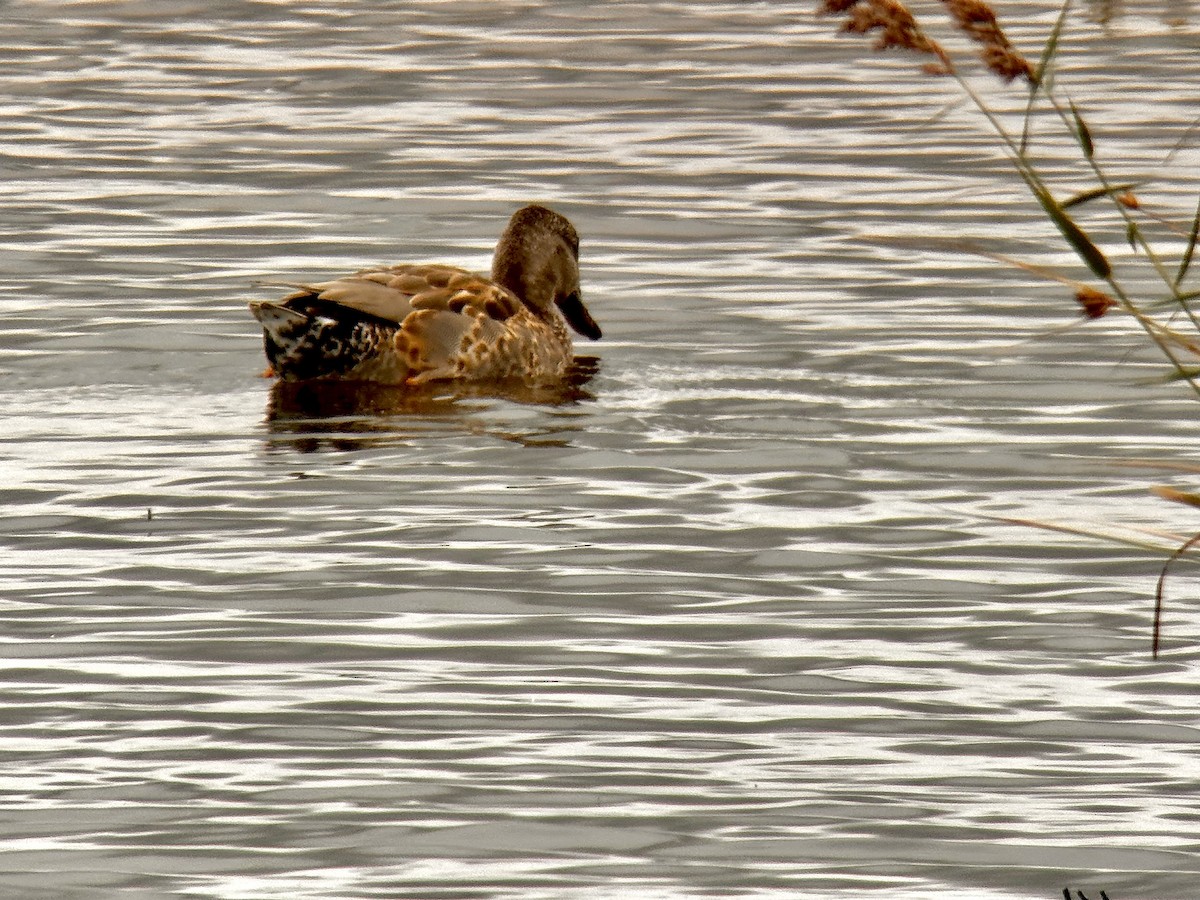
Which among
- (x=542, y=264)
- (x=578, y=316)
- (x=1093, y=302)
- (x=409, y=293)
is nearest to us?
(x=1093, y=302)

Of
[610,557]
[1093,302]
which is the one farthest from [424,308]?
[1093,302]

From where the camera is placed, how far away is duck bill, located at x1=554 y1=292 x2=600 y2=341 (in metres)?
13.4

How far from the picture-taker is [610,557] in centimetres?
878

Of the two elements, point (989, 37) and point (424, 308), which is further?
point (424, 308)

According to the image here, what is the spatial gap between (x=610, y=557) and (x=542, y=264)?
16.3ft

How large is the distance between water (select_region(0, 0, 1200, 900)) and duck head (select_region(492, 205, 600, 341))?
0.33m

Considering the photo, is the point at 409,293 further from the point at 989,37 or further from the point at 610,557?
the point at 989,37

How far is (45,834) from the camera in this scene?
613 cm

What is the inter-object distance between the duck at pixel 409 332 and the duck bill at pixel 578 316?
0.77 ft

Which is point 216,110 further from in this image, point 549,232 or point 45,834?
point 45,834

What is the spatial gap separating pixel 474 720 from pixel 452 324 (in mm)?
5622

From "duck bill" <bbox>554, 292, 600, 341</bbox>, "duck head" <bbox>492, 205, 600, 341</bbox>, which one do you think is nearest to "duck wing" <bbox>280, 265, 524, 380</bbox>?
"duck bill" <bbox>554, 292, 600, 341</bbox>

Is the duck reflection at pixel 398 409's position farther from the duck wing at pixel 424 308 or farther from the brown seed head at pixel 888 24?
the brown seed head at pixel 888 24

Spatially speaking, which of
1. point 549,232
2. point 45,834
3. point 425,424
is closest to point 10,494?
point 425,424
